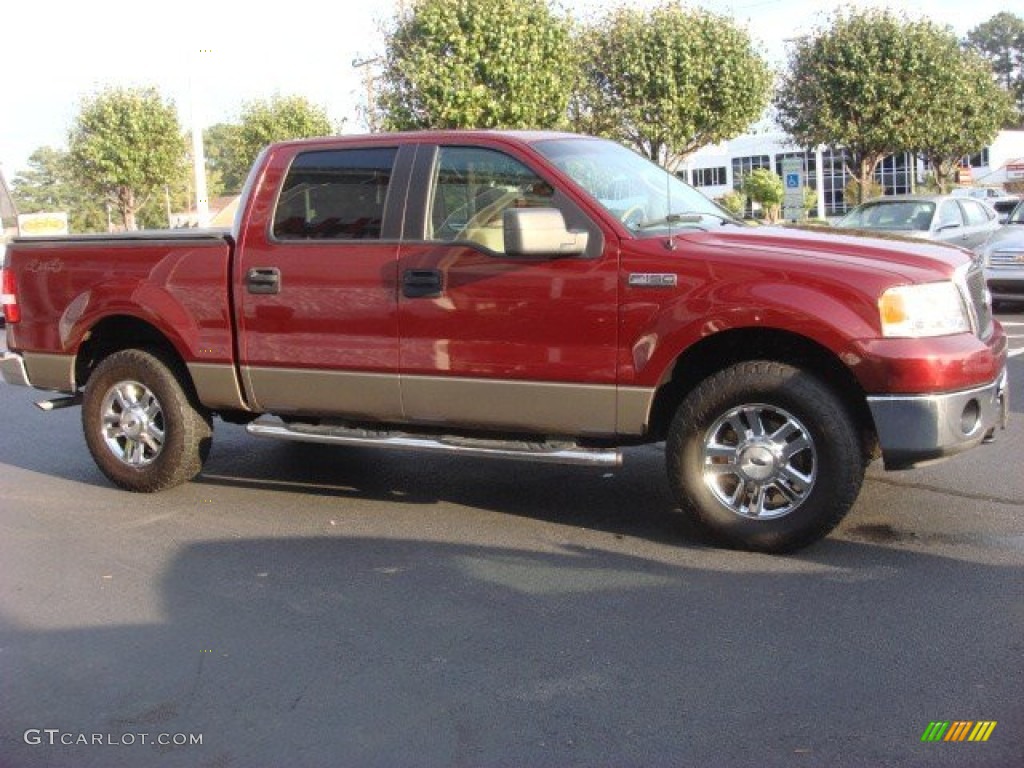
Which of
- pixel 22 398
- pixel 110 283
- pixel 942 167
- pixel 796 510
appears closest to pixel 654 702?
pixel 796 510

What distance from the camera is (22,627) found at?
483cm

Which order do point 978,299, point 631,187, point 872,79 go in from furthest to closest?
point 872,79
point 631,187
point 978,299

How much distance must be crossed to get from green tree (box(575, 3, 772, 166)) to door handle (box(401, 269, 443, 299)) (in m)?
19.2

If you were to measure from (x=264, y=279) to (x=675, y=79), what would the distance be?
19.9 meters

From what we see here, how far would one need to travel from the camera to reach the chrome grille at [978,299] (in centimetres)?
530

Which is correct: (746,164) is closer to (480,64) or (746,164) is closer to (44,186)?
(480,64)

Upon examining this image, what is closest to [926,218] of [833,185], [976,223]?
[976,223]

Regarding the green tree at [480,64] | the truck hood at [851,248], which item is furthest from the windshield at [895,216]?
the truck hood at [851,248]

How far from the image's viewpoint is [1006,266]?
1515 centimetres

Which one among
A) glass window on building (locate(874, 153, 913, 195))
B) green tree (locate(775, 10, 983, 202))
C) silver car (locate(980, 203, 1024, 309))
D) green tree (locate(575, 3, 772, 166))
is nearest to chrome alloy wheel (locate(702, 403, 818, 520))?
silver car (locate(980, 203, 1024, 309))

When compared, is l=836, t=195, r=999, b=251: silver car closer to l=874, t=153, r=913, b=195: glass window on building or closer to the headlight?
the headlight

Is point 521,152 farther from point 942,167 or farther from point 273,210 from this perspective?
point 942,167

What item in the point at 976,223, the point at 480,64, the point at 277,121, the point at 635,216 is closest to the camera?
the point at 635,216

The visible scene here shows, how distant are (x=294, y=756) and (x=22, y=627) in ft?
6.12
